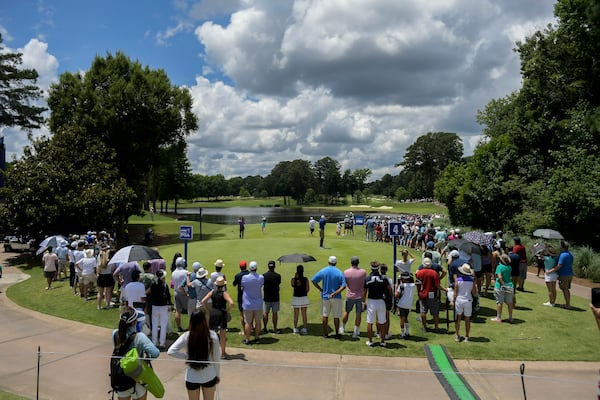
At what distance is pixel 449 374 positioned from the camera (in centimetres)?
862

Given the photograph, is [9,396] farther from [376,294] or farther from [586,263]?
[586,263]

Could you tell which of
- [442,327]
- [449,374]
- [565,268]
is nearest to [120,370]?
[449,374]

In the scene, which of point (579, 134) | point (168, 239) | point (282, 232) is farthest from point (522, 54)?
point (168, 239)

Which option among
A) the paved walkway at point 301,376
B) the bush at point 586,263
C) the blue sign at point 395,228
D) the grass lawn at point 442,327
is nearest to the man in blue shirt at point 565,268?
the grass lawn at point 442,327

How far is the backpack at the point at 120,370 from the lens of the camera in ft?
18.2

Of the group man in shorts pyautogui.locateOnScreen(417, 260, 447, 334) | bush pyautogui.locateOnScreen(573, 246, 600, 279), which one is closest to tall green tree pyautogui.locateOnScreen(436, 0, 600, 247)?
bush pyautogui.locateOnScreen(573, 246, 600, 279)

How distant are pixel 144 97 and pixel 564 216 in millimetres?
33882

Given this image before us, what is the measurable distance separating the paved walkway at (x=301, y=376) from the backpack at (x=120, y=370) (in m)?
1.73

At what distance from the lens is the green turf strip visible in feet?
25.2

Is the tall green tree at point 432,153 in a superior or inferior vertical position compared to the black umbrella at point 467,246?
superior

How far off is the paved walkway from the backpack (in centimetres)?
173

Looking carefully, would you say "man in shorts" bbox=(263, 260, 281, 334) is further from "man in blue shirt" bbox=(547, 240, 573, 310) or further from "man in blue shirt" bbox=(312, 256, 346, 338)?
"man in blue shirt" bbox=(547, 240, 573, 310)

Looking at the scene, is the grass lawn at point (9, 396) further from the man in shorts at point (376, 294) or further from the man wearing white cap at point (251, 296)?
the man in shorts at point (376, 294)

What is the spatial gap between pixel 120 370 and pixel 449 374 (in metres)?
6.30
